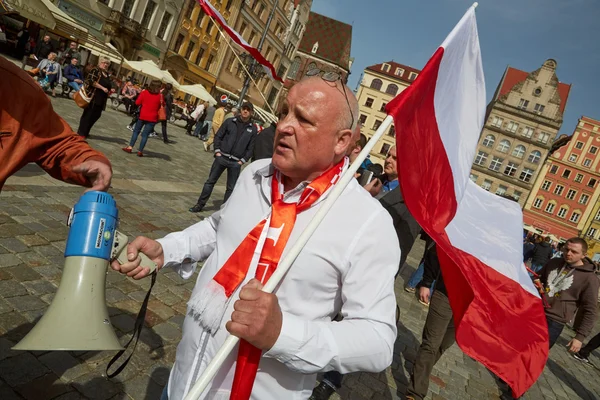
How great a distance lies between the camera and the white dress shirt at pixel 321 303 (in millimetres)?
1342

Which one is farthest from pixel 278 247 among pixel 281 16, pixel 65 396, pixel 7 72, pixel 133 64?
pixel 281 16

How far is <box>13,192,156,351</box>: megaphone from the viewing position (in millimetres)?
1271

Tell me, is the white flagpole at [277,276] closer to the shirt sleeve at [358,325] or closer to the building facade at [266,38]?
the shirt sleeve at [358,325]

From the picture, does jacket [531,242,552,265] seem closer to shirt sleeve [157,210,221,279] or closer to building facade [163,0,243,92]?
shirt sleeve [157,210,221,279]

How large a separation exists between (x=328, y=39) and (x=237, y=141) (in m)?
59.7

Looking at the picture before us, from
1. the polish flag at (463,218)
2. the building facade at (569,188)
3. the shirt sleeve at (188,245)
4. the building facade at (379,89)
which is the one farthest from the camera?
the building facade at (379,89)

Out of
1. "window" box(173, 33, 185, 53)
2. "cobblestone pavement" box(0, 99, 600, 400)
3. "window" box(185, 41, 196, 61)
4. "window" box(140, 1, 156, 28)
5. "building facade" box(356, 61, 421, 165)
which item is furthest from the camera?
"building facade" box(356, 61, 421, 165)

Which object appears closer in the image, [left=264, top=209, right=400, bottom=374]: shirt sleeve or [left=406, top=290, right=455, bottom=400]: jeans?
[left=264, top=209, right=400, bottom=374]: shirt sleeve

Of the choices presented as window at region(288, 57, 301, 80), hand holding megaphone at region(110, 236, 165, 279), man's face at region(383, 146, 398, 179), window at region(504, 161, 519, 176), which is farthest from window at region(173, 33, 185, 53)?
window at region(504, 161, 519, 176)

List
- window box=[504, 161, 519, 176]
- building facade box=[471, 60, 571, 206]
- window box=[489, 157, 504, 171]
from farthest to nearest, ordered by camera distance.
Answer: window box=[489, 157, 504, 171], window box=[504, 161, 519, 176], building facade box=[471, 60, 571, 206]

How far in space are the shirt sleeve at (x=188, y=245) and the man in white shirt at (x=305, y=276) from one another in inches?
0.8

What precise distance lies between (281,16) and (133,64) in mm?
24954

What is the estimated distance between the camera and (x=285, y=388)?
1527mm

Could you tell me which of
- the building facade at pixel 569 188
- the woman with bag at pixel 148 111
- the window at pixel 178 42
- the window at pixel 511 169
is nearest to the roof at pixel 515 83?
the building facade at pixel 569 188
